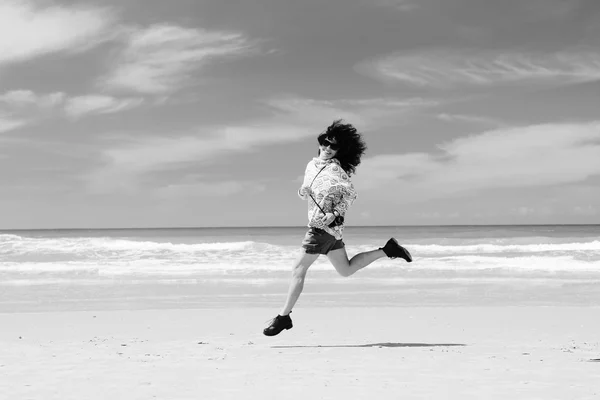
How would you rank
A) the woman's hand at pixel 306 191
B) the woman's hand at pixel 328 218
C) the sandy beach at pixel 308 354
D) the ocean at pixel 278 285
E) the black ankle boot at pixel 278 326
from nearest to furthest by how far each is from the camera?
the sandy beach at pixel 308 354 → the woman's hand at pixel 328 218 → the woman's hand at pixel 306 191 → the black ankle boot at pixel 278 326 → the ocean at pixel 278 285

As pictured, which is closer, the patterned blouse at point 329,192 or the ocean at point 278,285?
the patterned blouse at point 329,192

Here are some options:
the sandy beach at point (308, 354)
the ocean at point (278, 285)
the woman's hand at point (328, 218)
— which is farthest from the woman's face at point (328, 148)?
the ocean at point (278, 285)

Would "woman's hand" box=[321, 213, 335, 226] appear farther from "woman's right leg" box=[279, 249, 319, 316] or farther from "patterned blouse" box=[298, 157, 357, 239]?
"woman's right leg" box=[279, 249, 319, 316]

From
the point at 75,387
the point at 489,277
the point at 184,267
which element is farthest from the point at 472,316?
the point at 184,267

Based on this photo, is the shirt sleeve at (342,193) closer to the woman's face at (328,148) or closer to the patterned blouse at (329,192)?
the patterned blouse at (329,192)

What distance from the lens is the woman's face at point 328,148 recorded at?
6484 millimetres

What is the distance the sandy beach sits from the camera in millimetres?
4598

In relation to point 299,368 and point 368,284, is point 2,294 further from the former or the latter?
point 299,368

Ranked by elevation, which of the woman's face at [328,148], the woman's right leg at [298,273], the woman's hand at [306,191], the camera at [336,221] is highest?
the woman's face at [328,148]

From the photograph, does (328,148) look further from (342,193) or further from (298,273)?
(298,273)

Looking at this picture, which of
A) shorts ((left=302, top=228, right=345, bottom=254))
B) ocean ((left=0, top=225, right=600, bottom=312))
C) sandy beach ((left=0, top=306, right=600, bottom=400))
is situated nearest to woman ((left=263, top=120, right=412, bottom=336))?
A: shorts ((left=302, top=228, right=345, bottom=254))

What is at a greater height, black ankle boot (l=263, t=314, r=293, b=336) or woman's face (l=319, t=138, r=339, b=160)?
woman's face (l=319, t=138, r=339, b=160)

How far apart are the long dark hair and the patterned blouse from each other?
13 cm

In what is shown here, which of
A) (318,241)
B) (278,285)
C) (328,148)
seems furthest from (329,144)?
(278,285)
